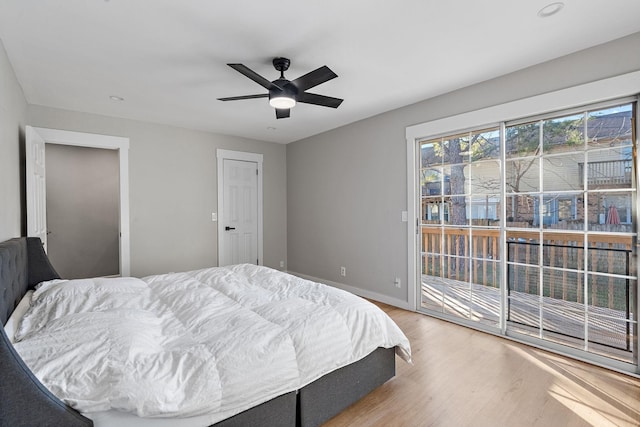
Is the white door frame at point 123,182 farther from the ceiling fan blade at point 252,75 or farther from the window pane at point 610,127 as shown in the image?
the window pane at point 610,127

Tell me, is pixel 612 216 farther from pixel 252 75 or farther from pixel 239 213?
pixel 239 213

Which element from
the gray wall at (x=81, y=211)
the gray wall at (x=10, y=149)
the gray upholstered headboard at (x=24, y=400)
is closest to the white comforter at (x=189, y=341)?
the gray upholstered headboard at (x=24, y=400)

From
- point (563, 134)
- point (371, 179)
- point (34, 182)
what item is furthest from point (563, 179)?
point (34, 182)

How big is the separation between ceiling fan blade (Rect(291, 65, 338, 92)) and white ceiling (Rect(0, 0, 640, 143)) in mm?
250

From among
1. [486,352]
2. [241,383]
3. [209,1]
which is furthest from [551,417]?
[209,1]

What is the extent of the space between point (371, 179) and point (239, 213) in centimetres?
230

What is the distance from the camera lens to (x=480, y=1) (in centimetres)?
184

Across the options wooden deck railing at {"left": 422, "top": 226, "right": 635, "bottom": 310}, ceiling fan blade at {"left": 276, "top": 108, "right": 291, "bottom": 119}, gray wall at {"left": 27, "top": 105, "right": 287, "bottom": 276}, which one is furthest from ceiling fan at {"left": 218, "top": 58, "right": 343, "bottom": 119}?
gray wall at {"left": 27, "top": 105, "right": 287, "bottom": 276}

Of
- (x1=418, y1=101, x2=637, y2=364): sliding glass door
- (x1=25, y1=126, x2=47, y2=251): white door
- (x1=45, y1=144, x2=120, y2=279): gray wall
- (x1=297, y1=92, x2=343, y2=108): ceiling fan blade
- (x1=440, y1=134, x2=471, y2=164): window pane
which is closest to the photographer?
(x1=418, y1=101, x2=637, y2=364): sliding glass door

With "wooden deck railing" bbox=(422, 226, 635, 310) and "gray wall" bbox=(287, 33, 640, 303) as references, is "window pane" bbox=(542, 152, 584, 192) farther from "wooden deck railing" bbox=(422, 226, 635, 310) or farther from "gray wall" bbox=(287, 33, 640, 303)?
"gray wall" bbox=(287, 33, 640, 303)

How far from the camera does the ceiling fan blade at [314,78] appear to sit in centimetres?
216

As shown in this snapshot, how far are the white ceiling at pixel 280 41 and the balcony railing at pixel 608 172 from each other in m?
0.93

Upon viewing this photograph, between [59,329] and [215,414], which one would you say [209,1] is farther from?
[215,414]

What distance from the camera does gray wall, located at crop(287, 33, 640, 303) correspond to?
2527 millimetres
